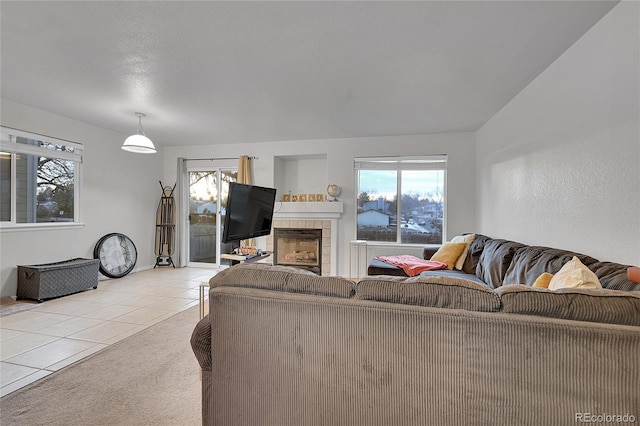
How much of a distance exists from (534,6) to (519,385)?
2079 mm

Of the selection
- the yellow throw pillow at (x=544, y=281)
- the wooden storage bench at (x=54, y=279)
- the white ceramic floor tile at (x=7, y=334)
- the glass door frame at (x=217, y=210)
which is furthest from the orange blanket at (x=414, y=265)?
the wooden storage bench at (x=54, y=279)

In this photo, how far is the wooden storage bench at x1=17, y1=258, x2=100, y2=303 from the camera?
11.6 feet

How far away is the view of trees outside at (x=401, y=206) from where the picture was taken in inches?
192

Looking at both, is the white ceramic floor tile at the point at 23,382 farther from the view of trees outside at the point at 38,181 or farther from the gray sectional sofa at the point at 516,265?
the gray sectional sofa at the point at 516,265

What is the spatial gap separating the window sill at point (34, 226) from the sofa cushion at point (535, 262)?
542 cm

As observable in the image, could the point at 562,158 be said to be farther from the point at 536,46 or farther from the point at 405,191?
the point at 405,191

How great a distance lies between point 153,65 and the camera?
2.56 meters

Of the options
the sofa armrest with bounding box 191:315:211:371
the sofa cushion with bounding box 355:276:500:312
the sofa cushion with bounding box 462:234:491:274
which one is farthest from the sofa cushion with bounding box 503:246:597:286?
the sofa armrest with bounding box 191:315:211:371

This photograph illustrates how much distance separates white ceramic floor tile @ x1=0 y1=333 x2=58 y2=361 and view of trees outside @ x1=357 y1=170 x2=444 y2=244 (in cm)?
410

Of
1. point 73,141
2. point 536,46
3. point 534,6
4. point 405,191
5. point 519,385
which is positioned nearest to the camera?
point 519,385

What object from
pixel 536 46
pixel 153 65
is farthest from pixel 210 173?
pixel 536 46

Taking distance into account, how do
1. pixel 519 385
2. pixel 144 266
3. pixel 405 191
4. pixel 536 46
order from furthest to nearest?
pixel 144 266, pixel 405 191, pixel 536 46, pixel 519 385

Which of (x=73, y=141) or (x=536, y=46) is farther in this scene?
(x=73, y=141)

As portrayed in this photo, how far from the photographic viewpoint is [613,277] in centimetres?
144
